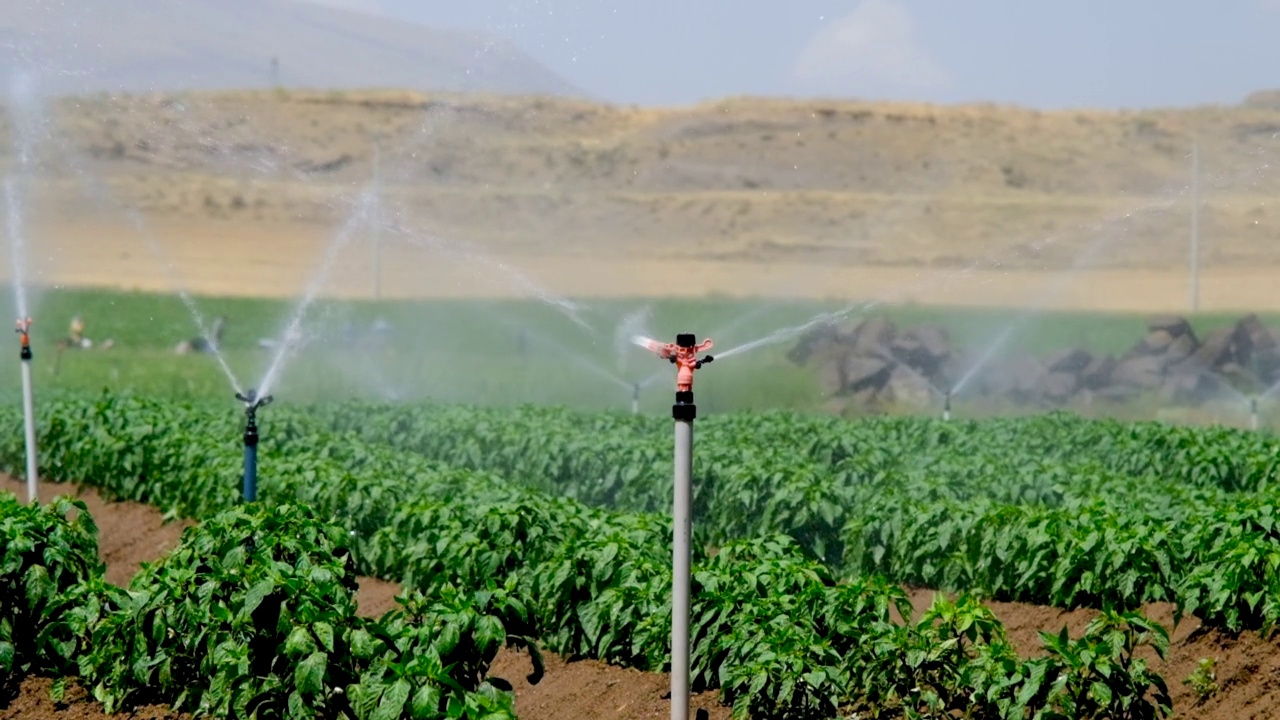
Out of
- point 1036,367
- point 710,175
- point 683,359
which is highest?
point 710,175

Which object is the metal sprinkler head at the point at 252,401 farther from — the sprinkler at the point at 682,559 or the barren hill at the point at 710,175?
the barren hill at the point at 710,175

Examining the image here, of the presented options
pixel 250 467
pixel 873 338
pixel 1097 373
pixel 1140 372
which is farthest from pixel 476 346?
pixel 250 467

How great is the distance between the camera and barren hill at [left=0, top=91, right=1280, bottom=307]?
62062 mm

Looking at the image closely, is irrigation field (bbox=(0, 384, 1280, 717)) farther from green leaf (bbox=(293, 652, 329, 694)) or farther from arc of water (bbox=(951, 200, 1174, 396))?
arc of water (bbox=(951, 200, 1174, 396))

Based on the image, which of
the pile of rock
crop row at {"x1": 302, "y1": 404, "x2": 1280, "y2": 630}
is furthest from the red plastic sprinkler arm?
the pile of rock

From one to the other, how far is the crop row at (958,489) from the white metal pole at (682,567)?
3361mm

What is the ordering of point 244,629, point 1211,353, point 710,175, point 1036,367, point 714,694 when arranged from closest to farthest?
point 244,629 → point 714,694 → point 1036,367 → point 1211,353 → point 710,175

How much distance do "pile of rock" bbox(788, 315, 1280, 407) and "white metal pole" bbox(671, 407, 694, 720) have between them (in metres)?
22.4

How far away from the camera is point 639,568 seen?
8.41m

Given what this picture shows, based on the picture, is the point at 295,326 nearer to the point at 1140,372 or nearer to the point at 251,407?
the point at 251,407

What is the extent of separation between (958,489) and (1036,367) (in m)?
18.4

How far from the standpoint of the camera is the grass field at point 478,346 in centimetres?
2933

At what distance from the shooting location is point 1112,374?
98.2ft

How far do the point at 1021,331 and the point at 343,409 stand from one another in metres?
23.5
